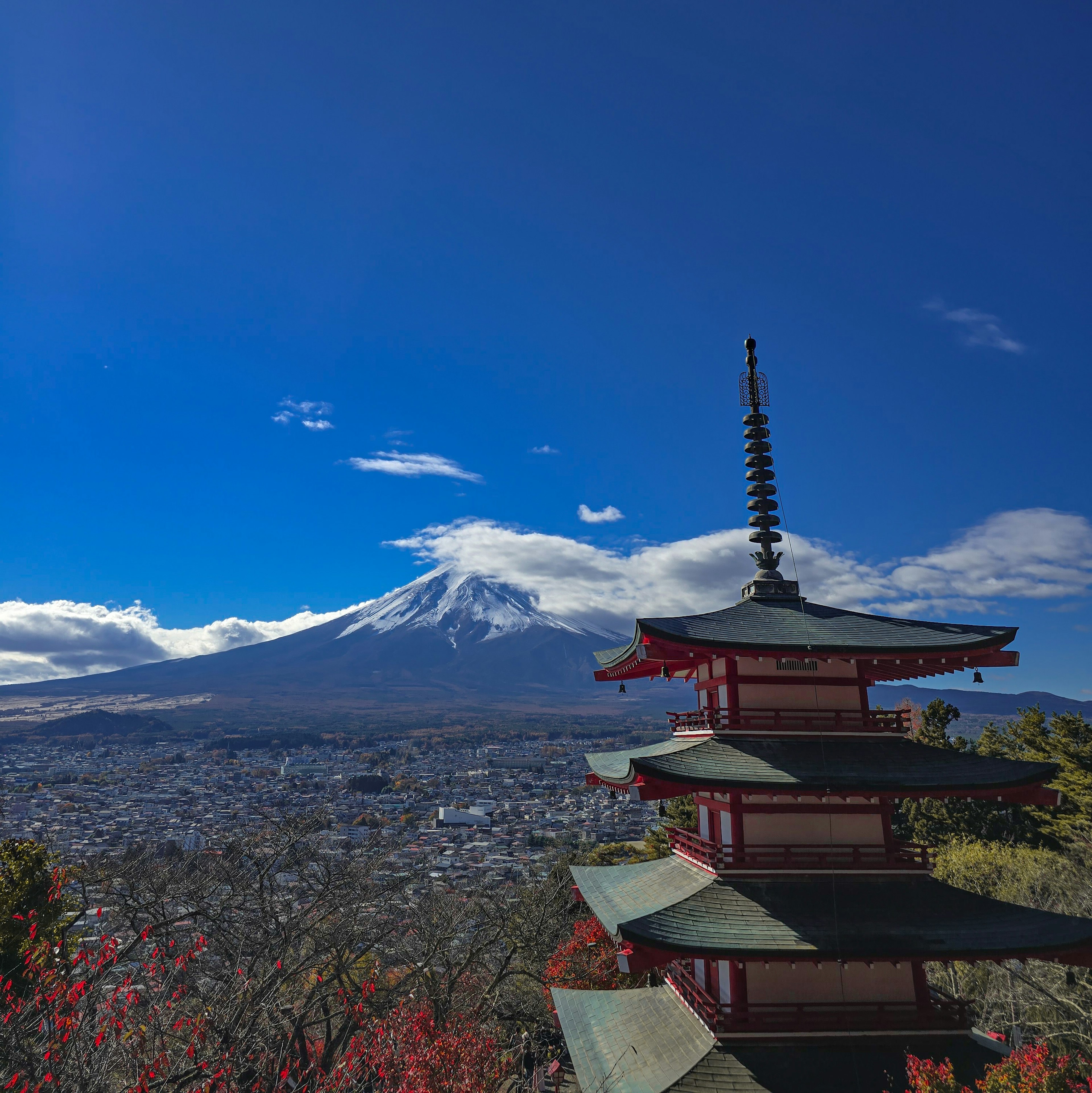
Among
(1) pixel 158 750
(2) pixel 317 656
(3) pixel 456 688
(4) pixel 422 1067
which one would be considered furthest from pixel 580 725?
(4) pixel 422 1067

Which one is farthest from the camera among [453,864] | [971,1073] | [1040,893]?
[453,864]

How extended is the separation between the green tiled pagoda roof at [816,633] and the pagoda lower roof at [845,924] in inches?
113

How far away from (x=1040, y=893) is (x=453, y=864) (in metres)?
27.5

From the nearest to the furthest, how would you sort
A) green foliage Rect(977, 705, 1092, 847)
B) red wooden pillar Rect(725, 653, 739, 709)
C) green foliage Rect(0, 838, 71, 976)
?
red wooden pillar Rect(725, 653, 739, 709), green foliage Rect(0, 838, 71, 976), green foliage Rect(977, 705, 1092, 847)

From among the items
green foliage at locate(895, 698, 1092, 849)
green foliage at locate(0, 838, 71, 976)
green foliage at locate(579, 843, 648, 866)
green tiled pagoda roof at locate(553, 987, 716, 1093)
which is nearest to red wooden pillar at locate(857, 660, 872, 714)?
green tiled pagoda roof at locate(553, 987, 716, 1093)

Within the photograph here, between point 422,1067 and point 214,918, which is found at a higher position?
point 214,918

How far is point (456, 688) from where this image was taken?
18638 centimetres

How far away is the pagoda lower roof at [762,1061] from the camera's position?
7.47 metres

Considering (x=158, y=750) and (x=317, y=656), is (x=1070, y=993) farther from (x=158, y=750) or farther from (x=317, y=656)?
(x=317, y=656)

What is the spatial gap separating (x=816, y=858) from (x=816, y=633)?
110 inches

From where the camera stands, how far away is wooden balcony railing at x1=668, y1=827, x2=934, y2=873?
845cm

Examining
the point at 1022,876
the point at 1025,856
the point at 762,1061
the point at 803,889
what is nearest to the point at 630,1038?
the point at 762,1061

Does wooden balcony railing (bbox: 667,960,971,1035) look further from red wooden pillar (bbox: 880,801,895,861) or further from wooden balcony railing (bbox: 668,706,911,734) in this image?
wooden balcony railing (bbox: 668,706,911,734)

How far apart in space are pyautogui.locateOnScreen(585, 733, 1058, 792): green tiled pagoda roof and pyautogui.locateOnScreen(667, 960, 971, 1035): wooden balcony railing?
2.66 m
